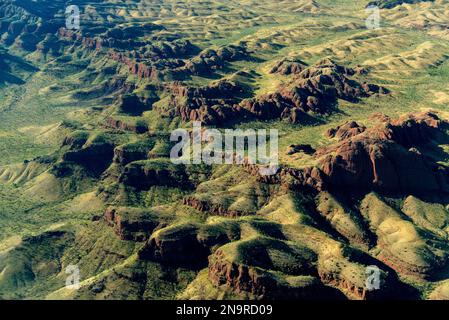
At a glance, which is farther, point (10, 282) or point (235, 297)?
point (10, 282)

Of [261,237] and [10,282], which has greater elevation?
[261,237]
